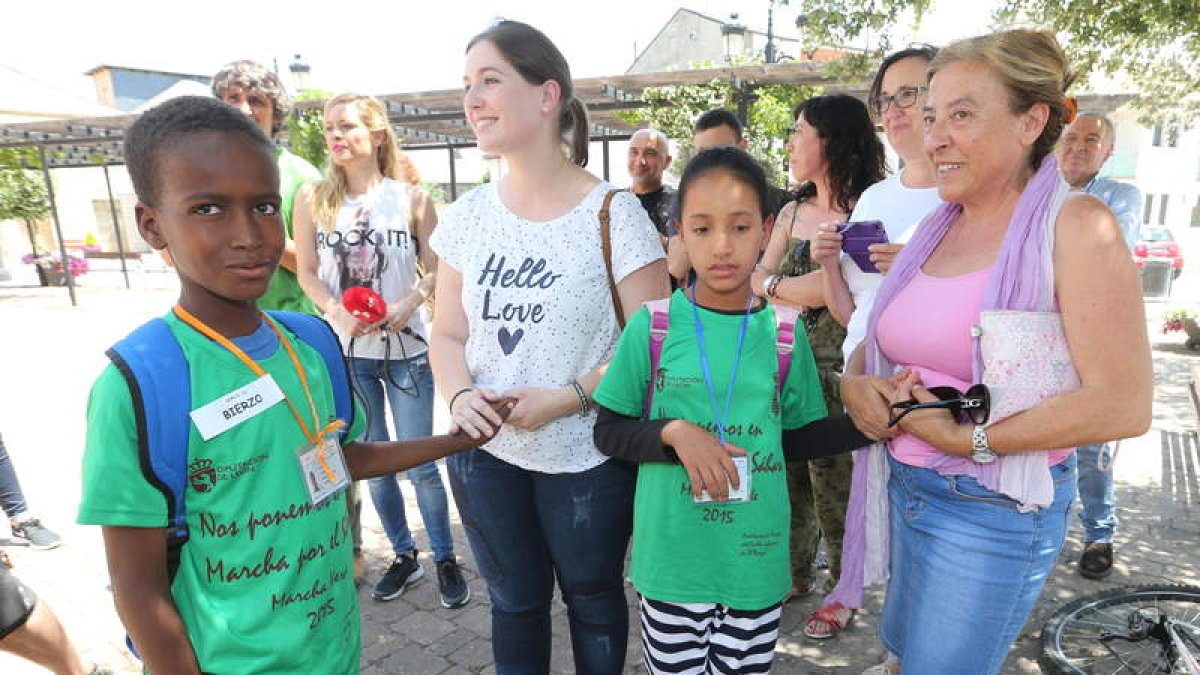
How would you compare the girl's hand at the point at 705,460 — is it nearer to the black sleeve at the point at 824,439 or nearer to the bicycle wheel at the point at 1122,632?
the black sleeve at the point at 824,439

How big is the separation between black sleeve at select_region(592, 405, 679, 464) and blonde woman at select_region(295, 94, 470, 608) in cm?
160

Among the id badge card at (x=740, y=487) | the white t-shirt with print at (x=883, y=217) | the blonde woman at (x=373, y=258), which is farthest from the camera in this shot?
the blonde woman at (x=373, y=258)

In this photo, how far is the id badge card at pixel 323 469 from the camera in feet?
4.91

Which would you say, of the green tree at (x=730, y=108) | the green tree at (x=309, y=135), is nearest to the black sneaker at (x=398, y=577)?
the green tree at (x=730, y=108)

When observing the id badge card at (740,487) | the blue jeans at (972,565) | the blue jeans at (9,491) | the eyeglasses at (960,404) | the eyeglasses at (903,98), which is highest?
the eyeglasses at (903,98)

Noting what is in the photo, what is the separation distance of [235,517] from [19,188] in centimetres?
2437

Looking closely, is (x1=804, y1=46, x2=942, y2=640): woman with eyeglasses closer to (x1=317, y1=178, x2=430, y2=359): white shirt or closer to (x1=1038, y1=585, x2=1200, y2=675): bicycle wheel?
(x1=1038, y1=585, x2=1200, y2=675): bicycle wheel

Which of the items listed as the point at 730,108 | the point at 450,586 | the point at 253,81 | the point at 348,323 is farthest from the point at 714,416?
the point at 730,108

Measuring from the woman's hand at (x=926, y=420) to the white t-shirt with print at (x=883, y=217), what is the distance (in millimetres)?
582

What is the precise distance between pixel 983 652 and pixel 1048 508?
0.38 metres

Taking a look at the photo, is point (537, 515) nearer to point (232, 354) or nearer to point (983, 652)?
point (232, 354)

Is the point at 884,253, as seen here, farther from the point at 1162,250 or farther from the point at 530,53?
the point at 1162,250

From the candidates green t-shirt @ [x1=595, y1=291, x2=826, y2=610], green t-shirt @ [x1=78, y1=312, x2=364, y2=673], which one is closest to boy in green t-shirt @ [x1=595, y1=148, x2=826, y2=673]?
green t-shirt @ [x1=595, y1=291, x2=826, y2=610]

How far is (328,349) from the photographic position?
1709 millimetres
